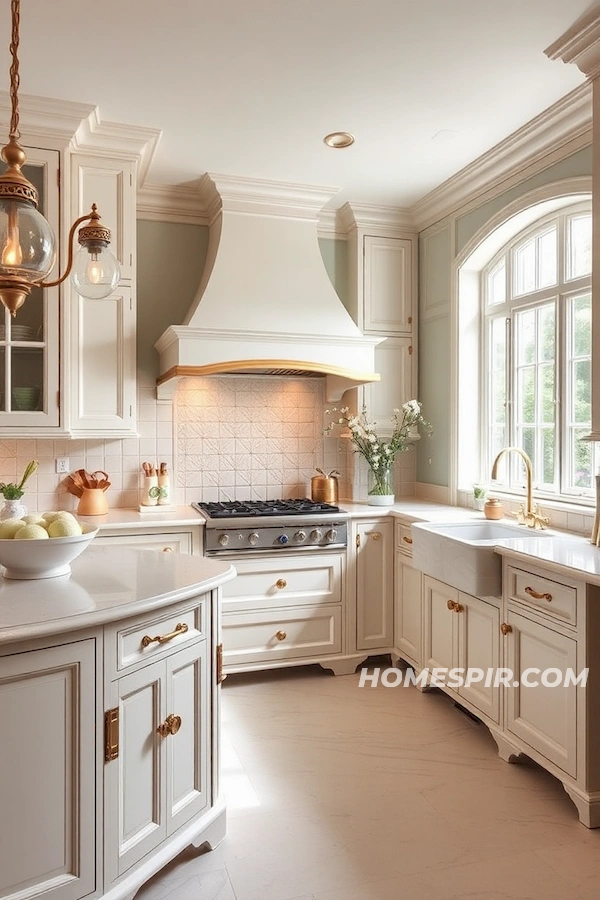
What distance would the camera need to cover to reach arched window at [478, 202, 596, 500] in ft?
10.5

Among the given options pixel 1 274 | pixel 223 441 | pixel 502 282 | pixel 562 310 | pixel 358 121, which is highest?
pixel 358 121

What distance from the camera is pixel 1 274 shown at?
1.70 m

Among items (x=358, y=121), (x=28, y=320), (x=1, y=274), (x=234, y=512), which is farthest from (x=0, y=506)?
(x=358, y=121)

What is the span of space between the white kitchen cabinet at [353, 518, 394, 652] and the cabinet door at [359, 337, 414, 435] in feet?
2.71

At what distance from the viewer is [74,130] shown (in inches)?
124

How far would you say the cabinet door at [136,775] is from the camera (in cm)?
174

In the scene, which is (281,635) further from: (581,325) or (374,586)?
(581,325)

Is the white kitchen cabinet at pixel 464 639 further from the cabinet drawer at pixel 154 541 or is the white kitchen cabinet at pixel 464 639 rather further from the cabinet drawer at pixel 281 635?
the cabinet drawer at pixel 154 541

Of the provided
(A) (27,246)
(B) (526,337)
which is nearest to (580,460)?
(B) (526,337)

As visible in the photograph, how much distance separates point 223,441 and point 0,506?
1.32 metres

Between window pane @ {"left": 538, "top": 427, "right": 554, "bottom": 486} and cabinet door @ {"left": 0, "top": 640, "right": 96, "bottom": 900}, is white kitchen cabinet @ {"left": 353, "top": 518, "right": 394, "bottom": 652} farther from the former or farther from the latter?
cabinet door @ {"left": 0, "top": 640, "right": 96, "bottom": 900}

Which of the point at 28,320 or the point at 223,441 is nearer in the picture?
the point at 28,320

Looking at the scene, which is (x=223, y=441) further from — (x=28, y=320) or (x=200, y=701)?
(x=200, y=701)

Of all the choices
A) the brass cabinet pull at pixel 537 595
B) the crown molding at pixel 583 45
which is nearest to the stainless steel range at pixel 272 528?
the brass cabinet pull at pixel 537 595
